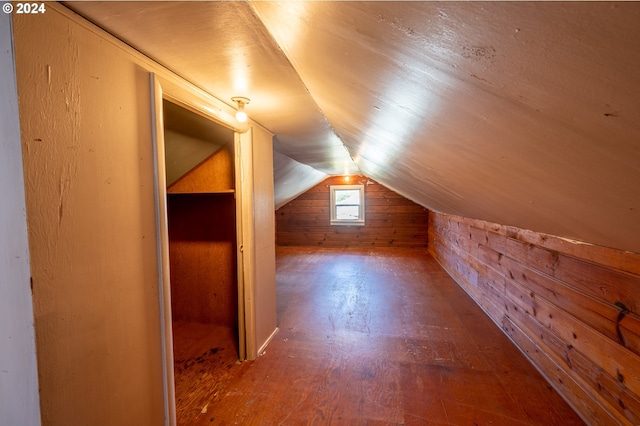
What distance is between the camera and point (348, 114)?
4.56 feet

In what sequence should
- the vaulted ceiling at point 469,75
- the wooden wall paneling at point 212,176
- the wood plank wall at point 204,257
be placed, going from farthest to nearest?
the wood plank wall at point 204,257 < the wooden wall paneling at point 212,176 < the vaulted ceiling at point 469,75

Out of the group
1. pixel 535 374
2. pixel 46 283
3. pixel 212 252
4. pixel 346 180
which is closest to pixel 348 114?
pixel 46 283

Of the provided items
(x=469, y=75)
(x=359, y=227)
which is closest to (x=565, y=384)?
(x=469, y=75)

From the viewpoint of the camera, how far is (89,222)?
833 mm

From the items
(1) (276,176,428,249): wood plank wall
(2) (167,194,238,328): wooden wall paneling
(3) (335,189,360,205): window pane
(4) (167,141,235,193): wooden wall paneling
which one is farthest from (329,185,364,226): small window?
(4) (167,141,235,193): wooden wall paneling

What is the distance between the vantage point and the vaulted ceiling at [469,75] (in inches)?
15.6

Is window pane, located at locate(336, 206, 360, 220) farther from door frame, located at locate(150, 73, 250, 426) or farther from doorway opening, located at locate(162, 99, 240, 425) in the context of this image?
door frame, located at locate(150, 73, 250, 426)

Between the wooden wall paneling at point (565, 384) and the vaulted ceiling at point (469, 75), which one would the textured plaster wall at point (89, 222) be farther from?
the wooden wall paneling at point (565, 384)

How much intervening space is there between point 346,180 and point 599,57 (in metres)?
6.19

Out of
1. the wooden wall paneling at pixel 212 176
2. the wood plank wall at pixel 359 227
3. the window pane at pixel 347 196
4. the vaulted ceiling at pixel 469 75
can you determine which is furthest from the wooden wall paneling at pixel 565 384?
the window pane at pixel 347 196

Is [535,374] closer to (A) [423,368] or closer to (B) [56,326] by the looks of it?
(A) [423,368]

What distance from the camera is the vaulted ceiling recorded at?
1.30 ft

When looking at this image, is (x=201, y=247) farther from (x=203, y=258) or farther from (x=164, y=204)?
(x=164, y=204)

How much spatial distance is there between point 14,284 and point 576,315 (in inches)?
92.5
